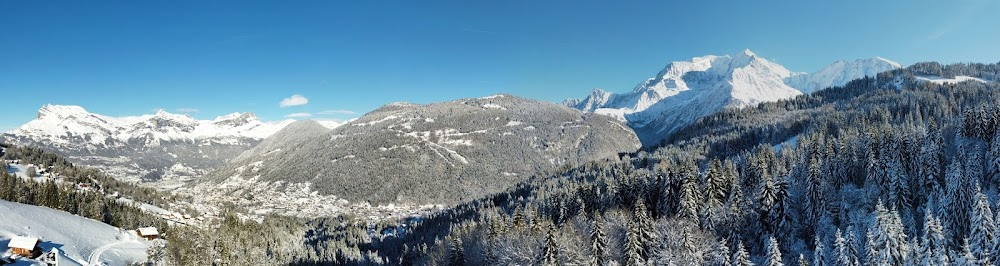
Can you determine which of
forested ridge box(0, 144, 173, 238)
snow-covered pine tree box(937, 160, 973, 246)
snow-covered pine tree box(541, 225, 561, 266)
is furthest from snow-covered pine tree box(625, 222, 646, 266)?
forested ridge box(0, 144, 173, 238)

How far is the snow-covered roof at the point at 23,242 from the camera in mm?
68375

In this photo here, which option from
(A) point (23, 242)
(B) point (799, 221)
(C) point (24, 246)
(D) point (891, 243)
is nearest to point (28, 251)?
(C) point (24, 246)

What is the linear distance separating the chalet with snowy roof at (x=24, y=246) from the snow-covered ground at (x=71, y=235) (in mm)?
1523

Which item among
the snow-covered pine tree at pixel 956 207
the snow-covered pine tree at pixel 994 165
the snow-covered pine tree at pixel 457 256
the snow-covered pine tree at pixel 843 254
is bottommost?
the snow-covered pine tree at pixel 457 256

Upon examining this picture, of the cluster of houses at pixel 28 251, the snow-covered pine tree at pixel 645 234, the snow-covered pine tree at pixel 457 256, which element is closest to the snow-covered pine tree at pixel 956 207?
the snow-covered pine tree at pixel 645 234

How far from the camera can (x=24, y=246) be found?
6894cm

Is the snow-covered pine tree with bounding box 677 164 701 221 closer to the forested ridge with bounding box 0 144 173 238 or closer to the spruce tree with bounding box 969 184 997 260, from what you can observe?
the spruce tree with bounding box 969 184 997 260

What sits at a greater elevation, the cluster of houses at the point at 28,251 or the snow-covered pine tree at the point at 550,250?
the cluster of houses at the point at 28,251

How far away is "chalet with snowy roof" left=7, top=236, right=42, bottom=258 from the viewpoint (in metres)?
68.4

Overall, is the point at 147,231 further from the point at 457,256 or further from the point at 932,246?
the point at 932,246

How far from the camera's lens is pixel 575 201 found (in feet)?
432

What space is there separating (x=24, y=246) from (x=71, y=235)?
23547mm

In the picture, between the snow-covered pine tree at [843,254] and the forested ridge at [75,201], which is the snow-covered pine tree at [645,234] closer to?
the snow-covered pine tree at [843,254]

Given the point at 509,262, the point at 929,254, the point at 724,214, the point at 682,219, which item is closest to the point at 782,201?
the point at 724,214
